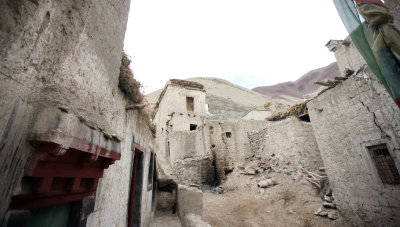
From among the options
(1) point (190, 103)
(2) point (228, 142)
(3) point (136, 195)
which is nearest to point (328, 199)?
(3) point (136, 195)

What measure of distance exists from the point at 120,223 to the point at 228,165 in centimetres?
1053

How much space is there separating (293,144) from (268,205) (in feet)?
12.5

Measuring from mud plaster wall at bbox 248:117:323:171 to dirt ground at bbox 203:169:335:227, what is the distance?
3.18ft

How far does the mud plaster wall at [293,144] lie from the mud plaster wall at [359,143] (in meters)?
3.21

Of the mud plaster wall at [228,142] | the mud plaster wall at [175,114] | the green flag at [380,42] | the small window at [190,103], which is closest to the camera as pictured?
the green flag at [380,42]

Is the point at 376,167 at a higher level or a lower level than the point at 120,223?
higher

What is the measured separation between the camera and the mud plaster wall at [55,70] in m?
0.91

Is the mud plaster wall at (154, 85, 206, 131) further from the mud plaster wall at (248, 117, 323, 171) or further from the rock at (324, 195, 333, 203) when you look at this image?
the rock at (324, 195, 333, 203)

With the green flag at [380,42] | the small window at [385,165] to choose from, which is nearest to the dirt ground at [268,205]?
the small window at [385,165]

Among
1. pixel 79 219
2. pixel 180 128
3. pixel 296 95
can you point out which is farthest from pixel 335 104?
pixel 296 95

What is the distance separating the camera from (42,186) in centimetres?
98

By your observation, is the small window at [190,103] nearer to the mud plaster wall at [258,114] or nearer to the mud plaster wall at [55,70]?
the mud plaster wall at [258,114]

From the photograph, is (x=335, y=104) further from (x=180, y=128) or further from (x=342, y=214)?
(x=180, y=128)

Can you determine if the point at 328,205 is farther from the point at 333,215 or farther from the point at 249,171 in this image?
the point at 249,171
